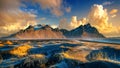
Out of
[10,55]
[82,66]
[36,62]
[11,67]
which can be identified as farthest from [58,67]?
[10,55]

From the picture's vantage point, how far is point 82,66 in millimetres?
23531

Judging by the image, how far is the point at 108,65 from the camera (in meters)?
21.2

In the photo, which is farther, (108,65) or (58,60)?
(58,60)

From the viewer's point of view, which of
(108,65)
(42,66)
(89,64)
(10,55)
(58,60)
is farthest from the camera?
(10,55)

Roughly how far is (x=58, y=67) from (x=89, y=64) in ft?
13.2

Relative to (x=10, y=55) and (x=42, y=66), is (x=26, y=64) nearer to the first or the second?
(x=42, y=66)

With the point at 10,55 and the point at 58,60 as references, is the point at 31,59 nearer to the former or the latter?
the point at 58,60

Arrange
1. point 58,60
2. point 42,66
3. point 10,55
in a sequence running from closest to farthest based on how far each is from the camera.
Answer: point 42,66 < point 58,60 < point 10,55

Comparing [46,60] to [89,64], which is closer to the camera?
[89,64]

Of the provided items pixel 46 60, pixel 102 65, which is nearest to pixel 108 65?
pixel 102 65

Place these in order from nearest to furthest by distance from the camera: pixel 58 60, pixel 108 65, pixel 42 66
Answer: pixel 108 65, pixel 42 66, pixel 58 60

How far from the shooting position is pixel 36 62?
2666 centimetres

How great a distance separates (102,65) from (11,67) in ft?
45.3

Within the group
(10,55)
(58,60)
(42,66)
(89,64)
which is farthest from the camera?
(10,55)
